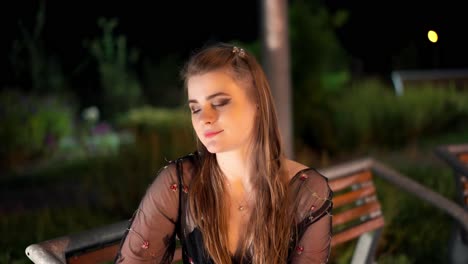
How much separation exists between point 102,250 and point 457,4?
1407mm

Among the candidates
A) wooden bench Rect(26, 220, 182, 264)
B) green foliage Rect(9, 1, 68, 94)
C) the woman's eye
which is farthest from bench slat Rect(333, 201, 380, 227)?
green foliage Rect(9, 1, 68, 94)

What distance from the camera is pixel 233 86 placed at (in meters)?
1.92

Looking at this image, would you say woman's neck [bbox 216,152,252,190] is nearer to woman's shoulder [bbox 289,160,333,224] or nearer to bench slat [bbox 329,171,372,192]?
woman's shoulder [bbox 289,160,333,224]

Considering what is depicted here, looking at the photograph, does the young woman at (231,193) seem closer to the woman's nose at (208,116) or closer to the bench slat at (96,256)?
the woman's nose at (208,116)

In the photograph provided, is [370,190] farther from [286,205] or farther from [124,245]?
[124,245]

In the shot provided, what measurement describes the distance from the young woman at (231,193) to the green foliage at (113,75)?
10.5 metres

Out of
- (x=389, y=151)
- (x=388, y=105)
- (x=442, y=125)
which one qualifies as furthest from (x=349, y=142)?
(x=442, y=125)

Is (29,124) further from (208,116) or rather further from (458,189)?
(208,116)

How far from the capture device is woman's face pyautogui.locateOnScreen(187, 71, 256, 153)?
190cm

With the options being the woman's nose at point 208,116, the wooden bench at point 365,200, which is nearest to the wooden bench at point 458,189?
the wooden bench at point 365,200

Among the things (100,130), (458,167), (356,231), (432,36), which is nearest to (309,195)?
(432,36)

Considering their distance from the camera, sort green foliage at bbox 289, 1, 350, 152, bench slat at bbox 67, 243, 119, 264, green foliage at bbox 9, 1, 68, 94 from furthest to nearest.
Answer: green foliage at bbox 9, 1, 68, 94
green foliage at bbox 289, 1, 350, 152
bench slat at bbox 67, 243, 119, 264

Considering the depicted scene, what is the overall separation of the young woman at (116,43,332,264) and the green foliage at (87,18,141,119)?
1048 cm

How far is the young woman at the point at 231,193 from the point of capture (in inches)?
75.7
